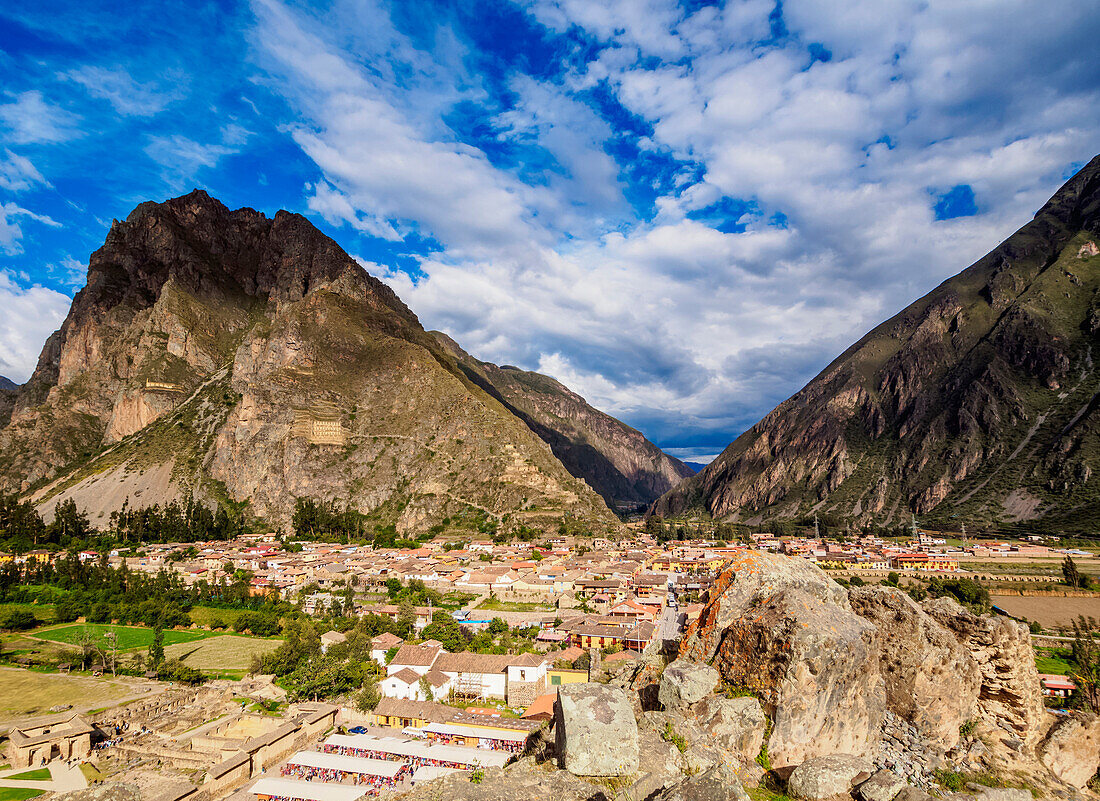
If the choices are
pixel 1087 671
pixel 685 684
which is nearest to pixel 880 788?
pixel 685 684

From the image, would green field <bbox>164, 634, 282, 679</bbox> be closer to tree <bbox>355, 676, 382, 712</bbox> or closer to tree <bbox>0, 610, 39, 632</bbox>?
tree <bbox>355, 676, 382, 712</bbox>

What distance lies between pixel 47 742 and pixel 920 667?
39505mm

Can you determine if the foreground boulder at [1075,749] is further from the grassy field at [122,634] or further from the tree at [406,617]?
the grassy field at [122,634]

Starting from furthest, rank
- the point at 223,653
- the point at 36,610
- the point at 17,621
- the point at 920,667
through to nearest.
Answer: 1. the point at 36,610
2. the point at 17,621
3. the point at 223,653
4. the point at 920,667

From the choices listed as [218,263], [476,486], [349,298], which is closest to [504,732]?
[476,486]

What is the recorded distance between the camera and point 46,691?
3884 centimetres

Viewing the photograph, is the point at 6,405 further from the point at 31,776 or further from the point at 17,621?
the point at 31,776

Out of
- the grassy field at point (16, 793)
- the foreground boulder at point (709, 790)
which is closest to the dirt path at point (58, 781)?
the grassy field at point (16, 793)

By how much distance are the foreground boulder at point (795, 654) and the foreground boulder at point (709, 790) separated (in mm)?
2787

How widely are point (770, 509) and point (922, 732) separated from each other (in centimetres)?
20414

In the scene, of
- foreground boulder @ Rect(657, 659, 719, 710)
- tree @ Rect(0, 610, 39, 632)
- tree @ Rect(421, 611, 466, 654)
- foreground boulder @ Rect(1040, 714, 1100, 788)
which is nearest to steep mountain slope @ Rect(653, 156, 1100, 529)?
tree @ Rect(421, 611, 466, 654)

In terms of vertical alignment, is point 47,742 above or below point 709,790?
below

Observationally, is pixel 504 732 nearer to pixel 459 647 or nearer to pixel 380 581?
pixel 459 647

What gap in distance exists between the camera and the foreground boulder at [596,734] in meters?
5.58
